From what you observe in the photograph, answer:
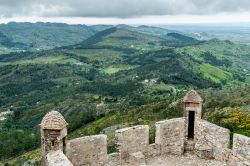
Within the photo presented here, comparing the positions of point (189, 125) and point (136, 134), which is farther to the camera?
point (189, 125)

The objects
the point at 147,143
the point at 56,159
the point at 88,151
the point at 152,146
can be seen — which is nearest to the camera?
the point at 56,159

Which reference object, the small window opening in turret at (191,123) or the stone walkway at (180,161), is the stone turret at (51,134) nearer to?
the stone walkway at (180,161)

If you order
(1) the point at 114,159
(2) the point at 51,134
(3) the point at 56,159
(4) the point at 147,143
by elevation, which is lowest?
(1) the point at 114,159

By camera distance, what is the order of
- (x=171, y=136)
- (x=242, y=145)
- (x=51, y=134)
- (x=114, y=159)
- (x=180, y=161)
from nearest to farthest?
(x=51, y=134) → (x=242, y=145) → (x=114, y=159) → (x=180, y=161) → (x=171, y=136)

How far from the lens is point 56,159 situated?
13188 millimetres

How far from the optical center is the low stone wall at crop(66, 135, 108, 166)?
16.2 m

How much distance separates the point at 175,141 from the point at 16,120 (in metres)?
157

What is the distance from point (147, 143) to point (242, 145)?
4.61 metres


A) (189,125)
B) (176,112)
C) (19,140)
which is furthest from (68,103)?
(189,125)

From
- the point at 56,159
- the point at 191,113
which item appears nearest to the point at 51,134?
the point at 56,159

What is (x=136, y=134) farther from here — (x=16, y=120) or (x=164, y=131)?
(x=16, y=120)

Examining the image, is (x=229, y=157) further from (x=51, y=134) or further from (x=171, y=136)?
(x=51, y=134)

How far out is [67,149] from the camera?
15.9 metres

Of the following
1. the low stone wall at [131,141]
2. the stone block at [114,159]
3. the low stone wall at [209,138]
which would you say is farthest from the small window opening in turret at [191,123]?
the stone block at [114,159]
